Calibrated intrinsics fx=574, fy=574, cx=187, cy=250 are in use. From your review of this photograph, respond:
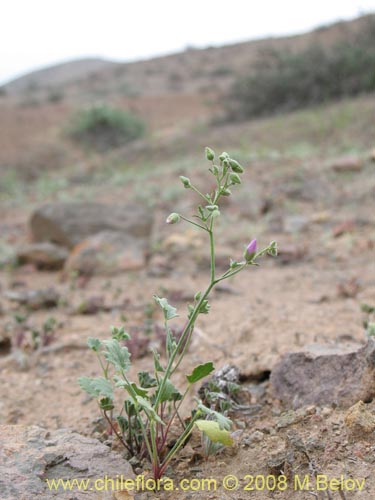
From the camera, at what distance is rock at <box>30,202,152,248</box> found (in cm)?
556

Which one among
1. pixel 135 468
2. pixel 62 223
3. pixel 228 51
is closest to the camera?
pixel 135 468

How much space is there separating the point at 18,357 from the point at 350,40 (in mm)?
16483

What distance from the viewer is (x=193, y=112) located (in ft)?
79.7

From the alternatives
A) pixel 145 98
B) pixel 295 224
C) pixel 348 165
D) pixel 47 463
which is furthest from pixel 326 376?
pixel 145 98

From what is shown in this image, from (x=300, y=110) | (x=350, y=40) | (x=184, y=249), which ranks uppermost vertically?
(x=350, y=40)

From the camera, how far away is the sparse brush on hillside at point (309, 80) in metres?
13.6

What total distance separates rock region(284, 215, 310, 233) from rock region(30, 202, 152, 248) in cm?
137

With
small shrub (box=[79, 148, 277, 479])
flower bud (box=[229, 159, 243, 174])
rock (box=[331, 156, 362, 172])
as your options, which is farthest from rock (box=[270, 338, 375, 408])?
rock (box=[331, 156, 362, 172])

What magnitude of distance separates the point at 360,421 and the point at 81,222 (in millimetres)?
4392

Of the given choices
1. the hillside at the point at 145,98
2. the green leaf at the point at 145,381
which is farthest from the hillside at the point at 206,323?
the hillside at the point at 145,98

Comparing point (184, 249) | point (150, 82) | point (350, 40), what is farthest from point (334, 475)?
point (150, 82)

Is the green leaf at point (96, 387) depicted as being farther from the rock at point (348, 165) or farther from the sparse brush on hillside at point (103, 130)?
the sparse brush on hillside at point (103, 130)

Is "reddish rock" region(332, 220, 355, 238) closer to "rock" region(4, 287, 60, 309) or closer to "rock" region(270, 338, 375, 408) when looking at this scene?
"rock" region(4, 287, 60, 309)

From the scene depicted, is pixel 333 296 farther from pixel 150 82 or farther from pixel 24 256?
pixel 150 82
